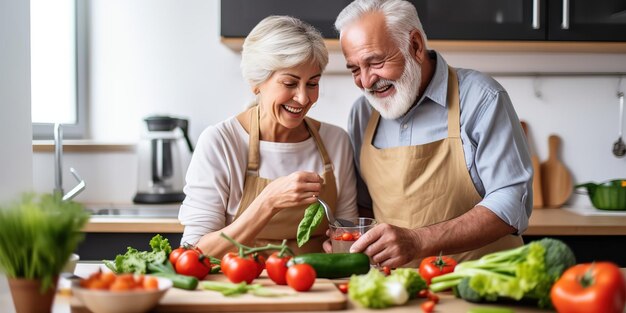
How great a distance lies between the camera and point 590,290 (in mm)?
1237

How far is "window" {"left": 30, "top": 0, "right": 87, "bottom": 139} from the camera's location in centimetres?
333

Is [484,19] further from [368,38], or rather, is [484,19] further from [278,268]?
[278,268]

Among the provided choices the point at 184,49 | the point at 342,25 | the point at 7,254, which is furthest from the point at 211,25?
the point at 7,254

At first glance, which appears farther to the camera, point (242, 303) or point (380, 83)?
point (380, 83)

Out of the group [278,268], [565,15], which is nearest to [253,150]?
[278,268]

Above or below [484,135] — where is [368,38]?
above

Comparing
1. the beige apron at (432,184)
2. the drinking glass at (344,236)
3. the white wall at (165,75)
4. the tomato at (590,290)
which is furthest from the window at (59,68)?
the tomato at (590,290)

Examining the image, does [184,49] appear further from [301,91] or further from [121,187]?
[301,91]

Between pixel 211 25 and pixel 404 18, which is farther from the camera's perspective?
pixel 211 25

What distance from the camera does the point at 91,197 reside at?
3.48 metres

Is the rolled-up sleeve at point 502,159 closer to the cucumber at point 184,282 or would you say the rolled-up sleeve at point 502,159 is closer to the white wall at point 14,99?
the cucumber at point 184,282

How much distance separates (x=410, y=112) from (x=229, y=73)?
4.72ft

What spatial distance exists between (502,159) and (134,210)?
5.89 ft

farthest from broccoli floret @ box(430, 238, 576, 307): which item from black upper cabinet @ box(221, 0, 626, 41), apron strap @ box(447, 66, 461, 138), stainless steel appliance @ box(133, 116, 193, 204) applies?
stainless steel appliance @ box(133, 116, 193, 204)
